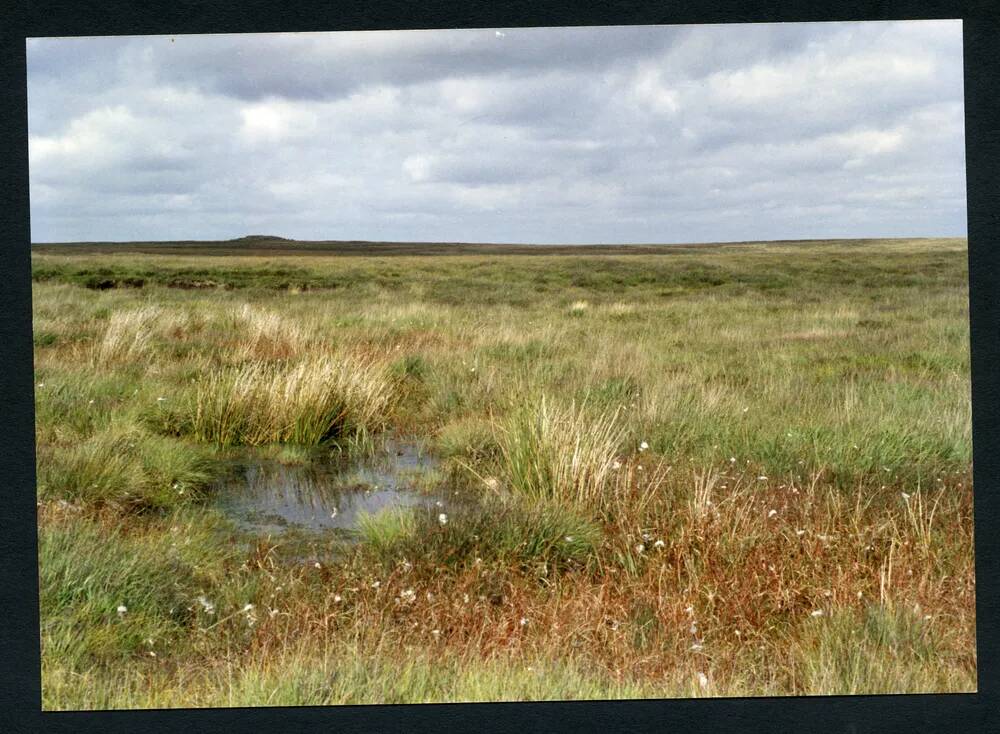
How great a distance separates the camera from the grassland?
339cm

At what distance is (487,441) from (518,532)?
1854 millimetres

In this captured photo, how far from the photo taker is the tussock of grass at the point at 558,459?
4711 millimetres

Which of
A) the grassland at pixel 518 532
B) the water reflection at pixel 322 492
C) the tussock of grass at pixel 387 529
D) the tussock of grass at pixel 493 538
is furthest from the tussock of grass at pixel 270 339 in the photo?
the tussock of grass at pixel 493 538

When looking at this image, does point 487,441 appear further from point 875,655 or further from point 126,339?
point 126,339

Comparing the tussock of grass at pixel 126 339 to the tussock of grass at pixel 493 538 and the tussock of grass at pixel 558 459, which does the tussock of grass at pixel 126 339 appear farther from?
the tussock of grass at pixel 493 538

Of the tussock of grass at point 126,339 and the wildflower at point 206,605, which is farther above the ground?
the tussock of grass at point 126,339

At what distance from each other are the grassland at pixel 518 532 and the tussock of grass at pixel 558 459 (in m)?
0.02

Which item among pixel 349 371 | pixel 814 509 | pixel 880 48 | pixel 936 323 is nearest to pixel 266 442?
pixel 349 371

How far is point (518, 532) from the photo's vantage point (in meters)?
4.15

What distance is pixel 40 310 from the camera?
11.4 metres

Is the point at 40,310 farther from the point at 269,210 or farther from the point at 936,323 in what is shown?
the point at 936,323

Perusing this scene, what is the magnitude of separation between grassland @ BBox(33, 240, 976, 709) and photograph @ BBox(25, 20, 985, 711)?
0.02 m

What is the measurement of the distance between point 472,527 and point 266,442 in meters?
2.92

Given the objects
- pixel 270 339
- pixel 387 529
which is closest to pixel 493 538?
pixel 387 529
